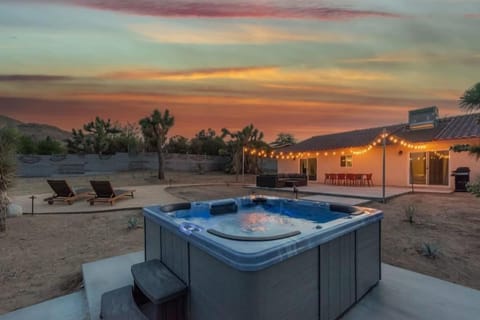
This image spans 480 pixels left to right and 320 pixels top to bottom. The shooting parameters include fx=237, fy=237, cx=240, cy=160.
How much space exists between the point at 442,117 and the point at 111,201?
17.6 metres

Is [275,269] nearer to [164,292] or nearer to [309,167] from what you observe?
[164,292]

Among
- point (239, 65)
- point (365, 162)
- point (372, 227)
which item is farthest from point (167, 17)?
point (365, 162)

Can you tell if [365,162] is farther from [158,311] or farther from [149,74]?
[158,311]

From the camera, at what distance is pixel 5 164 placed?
538cm

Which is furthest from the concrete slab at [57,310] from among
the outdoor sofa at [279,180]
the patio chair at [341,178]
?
the patio chair at [341,178]

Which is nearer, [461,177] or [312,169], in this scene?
[461,177]

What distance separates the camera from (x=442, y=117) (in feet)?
45.3

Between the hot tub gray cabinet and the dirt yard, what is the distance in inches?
58.4

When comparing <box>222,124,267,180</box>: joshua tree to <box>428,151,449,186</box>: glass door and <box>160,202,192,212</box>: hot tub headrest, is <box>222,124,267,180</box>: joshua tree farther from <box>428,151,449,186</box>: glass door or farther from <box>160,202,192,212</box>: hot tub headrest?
<box>160,202,192,212</box>: hot tub headrest

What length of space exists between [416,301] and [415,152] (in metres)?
12.7

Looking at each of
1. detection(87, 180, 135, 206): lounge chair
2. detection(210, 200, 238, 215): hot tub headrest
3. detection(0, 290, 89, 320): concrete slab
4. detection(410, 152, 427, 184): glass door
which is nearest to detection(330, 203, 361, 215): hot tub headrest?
detection(210, 200, 238, 215): hot tub headrest

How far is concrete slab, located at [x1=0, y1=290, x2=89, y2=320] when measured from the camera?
2.46 metres

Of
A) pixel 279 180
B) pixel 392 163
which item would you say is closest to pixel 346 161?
pixel 392 163

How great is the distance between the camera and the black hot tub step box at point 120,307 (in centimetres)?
212
